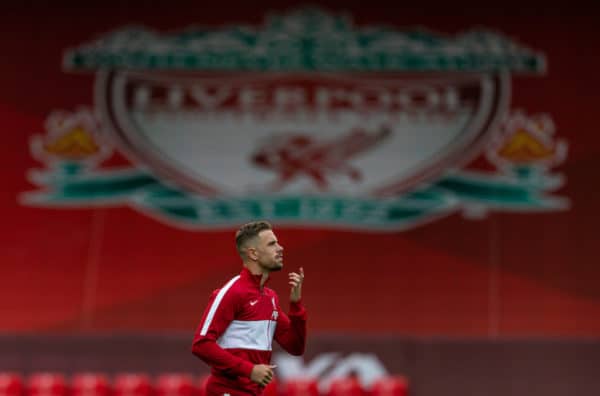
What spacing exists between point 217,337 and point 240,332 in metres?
0.14

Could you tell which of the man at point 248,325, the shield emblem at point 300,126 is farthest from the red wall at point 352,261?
the man at point 248,325

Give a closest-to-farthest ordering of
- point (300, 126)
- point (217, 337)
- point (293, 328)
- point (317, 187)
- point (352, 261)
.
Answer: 1. point (217, 337)
2. point (293, 328)
3. point (352, 261)
4. point (317, 187)
5. point (300, 126)

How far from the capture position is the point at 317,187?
11172 mm

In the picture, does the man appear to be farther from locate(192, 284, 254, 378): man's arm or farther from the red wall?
the red wall

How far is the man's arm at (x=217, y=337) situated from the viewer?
4.00 metres

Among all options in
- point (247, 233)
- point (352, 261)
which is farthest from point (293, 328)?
point (352, 261)

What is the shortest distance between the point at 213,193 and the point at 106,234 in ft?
4.95

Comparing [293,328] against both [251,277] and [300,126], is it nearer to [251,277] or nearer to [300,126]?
[251,277]

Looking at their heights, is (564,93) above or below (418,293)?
above

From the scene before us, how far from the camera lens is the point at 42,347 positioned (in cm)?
932

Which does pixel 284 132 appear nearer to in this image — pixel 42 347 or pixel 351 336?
pixel 351 336

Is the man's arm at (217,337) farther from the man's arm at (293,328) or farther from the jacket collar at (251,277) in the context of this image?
the man's arm at (293,328)

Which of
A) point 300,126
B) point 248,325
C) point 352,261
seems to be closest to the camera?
point 248,325

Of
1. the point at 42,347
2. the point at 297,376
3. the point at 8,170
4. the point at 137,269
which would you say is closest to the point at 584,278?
the point at 297,376
